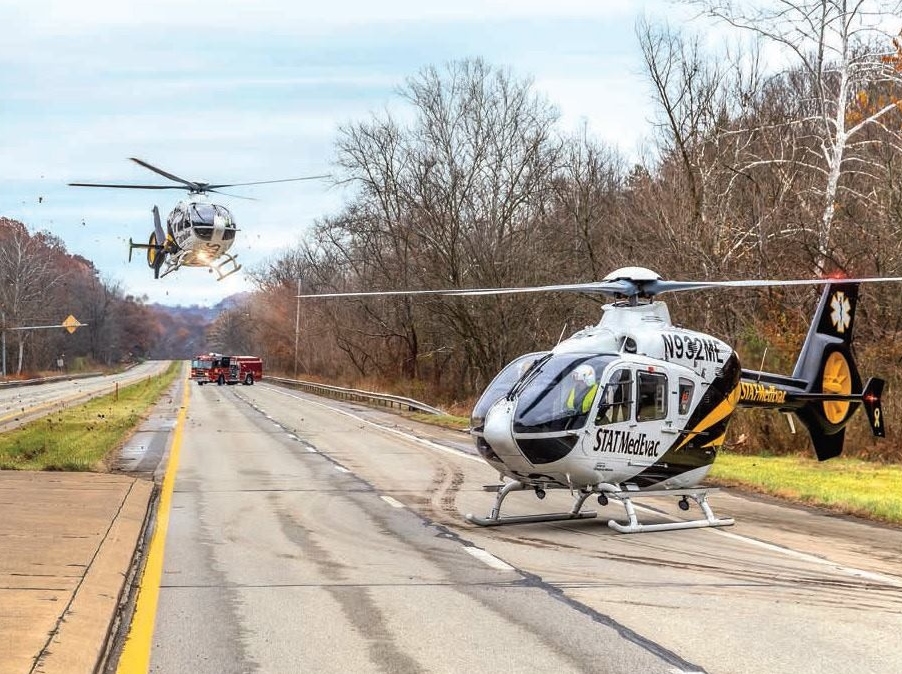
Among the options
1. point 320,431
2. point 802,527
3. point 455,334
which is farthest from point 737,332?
point 455,334

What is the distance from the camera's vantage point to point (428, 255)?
1813 inches

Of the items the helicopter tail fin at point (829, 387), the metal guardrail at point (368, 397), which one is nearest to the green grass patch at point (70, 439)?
the metal guardrail at point (368, 397)

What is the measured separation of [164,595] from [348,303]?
59972mm

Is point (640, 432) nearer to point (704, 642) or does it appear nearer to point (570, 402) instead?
point (570, 402)

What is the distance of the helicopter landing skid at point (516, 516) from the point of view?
1260cm

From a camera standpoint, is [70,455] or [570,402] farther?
[70,455]

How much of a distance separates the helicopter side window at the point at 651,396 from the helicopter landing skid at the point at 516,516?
3.72 feet

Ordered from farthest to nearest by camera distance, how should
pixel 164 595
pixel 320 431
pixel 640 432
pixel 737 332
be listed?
pixel 320 431
pixel 737 332
pixel 640 432
pixel 164 595

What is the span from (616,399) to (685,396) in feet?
3.91

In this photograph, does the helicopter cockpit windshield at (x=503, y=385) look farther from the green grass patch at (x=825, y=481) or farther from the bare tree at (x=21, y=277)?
the bare tree at (x=21, y=277)

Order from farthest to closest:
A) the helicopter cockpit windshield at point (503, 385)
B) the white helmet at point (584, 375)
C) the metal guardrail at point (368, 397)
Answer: the metal guardrail at point (368, 397)
the helicopter cockpit windshield at point (503, 385)
the white helmet at point (584, 375)

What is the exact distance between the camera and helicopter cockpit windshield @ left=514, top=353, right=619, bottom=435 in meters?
11.8

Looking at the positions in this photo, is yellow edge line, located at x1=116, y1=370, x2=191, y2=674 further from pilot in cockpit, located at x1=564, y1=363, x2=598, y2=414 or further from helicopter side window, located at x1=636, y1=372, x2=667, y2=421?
helicopter side window, located at x1=636, y1=372, x2=667, y2=421

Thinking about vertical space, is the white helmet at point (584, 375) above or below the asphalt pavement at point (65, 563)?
above
